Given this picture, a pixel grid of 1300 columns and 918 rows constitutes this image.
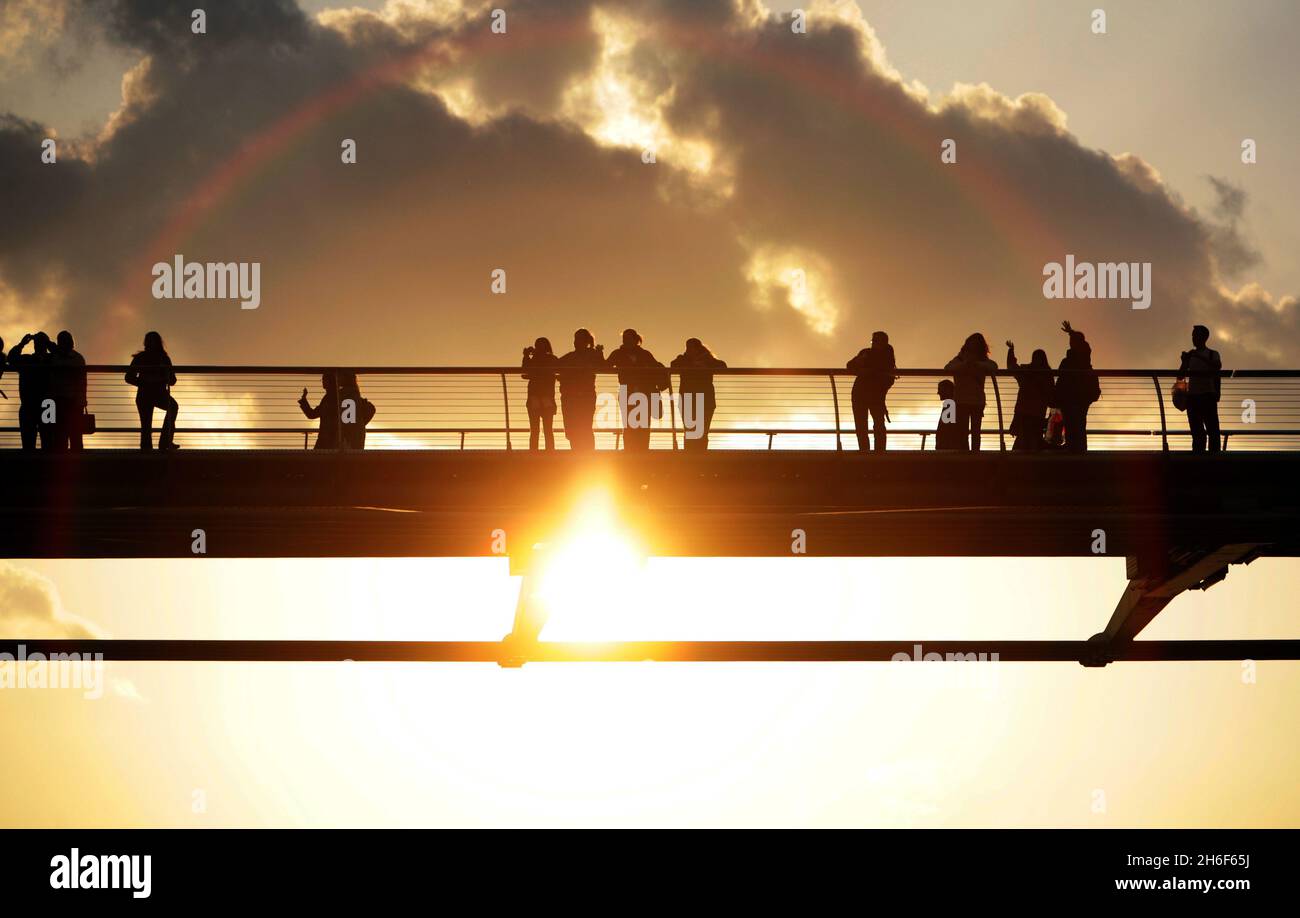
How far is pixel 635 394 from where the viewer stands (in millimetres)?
14008

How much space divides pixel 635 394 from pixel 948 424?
469 cm

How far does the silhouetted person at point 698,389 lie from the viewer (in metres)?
14.3

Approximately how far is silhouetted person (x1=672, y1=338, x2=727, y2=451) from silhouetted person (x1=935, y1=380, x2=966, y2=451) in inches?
128

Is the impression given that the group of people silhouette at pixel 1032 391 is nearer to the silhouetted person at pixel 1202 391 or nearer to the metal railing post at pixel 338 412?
the silhouetted person at pixel 1202 391

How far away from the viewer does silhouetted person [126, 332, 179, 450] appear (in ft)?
45.6

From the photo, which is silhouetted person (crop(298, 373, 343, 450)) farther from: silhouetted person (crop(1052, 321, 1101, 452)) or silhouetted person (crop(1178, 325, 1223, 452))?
silhouetted person (crop(1178, 325, 1223, 452))

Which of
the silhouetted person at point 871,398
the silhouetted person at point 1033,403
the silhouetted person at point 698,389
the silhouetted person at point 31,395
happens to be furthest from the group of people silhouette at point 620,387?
the silhouetted person at point 31,395

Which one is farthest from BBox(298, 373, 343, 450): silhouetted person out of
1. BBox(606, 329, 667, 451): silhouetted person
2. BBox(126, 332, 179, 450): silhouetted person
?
BBox(606, 329, 667, 451): silhouetted person

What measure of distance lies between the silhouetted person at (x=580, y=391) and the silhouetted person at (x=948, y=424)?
15.6ft

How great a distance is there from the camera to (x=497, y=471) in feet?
46.1

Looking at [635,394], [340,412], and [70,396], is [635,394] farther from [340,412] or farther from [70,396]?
[70,396]
